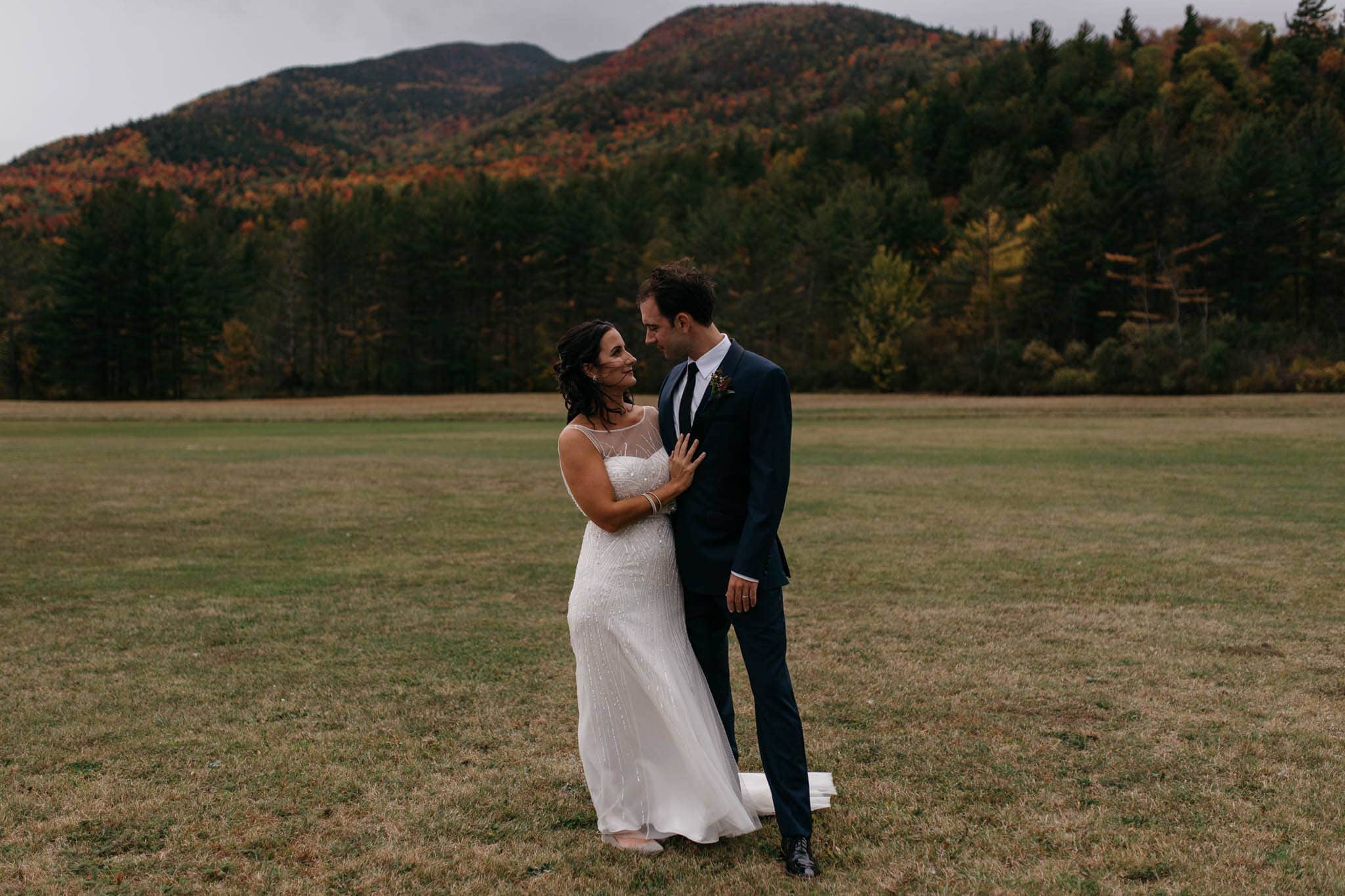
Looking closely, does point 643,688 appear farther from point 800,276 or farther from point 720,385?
point 800,276

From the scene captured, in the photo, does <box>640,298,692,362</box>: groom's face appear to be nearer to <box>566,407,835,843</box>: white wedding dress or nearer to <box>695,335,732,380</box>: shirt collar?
<box>695,335,732,380</box>: shirt collar

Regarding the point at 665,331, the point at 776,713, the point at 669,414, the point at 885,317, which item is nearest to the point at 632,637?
the point at 776,713

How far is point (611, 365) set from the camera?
14.9 feet

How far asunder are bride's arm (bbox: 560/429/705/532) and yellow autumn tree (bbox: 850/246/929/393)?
219ft

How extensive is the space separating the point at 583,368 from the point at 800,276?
75.4 metres

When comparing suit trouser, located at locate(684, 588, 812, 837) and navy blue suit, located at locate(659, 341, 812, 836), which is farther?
suit trouser, located at locate(684, 588, 812, 837)

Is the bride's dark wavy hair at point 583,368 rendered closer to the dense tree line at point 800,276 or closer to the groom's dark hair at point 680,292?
the groom's dark hair at point 680,292

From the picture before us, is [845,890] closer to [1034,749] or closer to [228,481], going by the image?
[1034,749]

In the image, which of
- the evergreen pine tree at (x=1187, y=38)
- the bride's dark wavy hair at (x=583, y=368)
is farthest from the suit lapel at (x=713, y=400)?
the evergreen pine tree at (x=1187, y=38)

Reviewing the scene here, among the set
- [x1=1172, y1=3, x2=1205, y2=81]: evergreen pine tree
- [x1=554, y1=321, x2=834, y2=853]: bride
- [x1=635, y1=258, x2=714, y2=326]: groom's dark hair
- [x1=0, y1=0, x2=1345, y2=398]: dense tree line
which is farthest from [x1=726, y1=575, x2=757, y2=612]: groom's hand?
[x1=1172, y1=3, x2=1205, y2=81]: evergreen pine tree

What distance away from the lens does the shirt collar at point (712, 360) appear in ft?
14.5

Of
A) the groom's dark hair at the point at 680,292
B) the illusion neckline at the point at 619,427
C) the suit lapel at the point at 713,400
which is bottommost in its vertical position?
the illusion neckline at the point at 619,427

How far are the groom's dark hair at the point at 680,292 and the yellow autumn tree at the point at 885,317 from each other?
66.7 meters

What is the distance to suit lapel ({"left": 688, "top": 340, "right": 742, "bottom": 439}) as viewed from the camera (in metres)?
4.36
